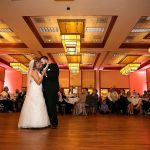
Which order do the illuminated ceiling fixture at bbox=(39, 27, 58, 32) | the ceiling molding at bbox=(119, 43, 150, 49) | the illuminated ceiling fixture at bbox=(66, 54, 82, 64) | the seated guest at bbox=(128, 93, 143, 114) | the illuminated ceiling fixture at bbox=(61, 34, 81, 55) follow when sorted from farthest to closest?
the illuminated ceiling fixture at bbox=(66, 54, 82, 64) < the ceiling molding at bbox=(119, 43, 150, 49) < the seated guest at bbox=(128, 93, 143, 114) < the illuminated ceiling fixture at bbox=(39, 27, 58, 32) < the illuminated ceiling fixture at bbox=(61, 34, 81, 55)

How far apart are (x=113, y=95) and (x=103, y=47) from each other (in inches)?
95.9

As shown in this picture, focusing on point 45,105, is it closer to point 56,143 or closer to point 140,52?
point 56,143

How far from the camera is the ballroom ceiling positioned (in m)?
7.52

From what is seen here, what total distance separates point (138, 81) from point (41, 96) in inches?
663

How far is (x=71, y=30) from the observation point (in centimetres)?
970

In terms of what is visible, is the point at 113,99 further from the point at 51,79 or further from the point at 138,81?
the point at 138,81

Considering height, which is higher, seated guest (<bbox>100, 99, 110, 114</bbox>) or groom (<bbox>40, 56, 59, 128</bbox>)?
groom (<bbox>40, 56, 59, 128</bbox>)

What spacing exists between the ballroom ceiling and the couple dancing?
2.99m

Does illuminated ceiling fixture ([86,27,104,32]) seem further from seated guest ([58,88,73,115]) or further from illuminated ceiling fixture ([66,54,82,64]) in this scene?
seated guest ([58,88,73,115])

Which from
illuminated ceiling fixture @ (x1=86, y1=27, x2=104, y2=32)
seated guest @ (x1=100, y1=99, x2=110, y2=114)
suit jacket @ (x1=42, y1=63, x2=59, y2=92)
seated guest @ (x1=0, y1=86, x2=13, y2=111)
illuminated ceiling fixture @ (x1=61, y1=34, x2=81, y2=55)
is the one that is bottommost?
seated guest @ (x1=100, y1=99, x2=110, y2=114)

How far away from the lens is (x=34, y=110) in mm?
4816

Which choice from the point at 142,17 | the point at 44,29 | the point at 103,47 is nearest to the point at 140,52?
the point at 103,47

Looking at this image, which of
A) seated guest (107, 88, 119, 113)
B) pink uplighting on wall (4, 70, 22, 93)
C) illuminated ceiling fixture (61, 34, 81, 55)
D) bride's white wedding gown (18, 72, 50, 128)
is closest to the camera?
bride's white wedding gown (18, 72, 50, 128)

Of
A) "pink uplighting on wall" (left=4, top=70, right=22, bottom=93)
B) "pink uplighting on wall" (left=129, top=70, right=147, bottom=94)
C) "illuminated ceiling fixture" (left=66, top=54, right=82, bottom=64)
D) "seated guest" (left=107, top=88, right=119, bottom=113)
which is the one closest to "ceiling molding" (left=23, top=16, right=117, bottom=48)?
"illuminated ceiling fixture" (left=66, top=54, right=82, bottom=64)
